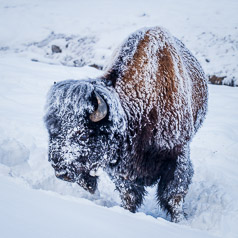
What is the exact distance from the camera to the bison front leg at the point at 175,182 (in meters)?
2.17

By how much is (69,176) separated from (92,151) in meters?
0.22

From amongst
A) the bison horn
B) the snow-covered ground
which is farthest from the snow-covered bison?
the snow-covered ground

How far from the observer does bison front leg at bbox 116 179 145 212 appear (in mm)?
2463

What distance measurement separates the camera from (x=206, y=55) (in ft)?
31.5

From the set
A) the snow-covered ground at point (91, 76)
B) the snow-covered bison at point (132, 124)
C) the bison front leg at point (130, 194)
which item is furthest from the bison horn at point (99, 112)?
the bison front leg at point (130, 194)

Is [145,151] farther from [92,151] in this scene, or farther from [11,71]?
[11,71]

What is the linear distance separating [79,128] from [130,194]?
1.01 metres

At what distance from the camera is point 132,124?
6.70ft

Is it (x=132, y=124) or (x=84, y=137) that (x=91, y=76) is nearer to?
(x=132, y=124)

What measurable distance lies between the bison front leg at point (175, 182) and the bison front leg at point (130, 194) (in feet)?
0.79

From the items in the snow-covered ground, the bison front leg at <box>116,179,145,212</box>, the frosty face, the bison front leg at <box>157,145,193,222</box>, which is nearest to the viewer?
the snow-covered ground

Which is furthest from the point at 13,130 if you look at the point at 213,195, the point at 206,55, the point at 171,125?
the point at 206,55

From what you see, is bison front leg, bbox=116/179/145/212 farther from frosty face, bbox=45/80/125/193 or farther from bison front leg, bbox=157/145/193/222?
frosty face, bbox=45/80/125/193

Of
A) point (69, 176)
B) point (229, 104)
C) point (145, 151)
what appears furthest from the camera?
point (229, 104)
